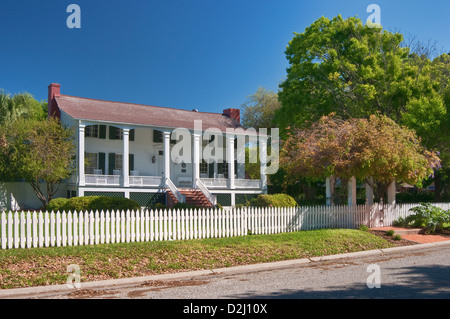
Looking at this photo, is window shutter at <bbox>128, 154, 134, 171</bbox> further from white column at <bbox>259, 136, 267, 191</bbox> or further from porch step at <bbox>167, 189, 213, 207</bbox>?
white column at <bbox>259, 136, 267, 191</bbox>

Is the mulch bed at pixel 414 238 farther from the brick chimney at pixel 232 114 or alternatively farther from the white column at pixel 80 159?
the brick chimney at pixel 232 114

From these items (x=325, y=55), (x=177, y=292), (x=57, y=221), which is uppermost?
(x=325, y=55)

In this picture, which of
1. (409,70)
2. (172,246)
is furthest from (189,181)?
(172,246)

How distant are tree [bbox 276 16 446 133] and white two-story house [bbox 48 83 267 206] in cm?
540

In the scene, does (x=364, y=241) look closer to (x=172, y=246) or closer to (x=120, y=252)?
(x=172, y=246)

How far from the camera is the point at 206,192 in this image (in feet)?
88.4

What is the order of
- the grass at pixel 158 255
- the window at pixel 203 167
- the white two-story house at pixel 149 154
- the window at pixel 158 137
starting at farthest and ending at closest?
the window at pixel 203 167 < the window at pixel 158 137 < the white two-story house at pixel 149 154 < the grass at pixel 158 255

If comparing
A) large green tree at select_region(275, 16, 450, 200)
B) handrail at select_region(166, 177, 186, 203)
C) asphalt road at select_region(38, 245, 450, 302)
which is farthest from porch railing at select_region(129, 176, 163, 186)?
asphalt road at select_region(38, 245, 450, 302)

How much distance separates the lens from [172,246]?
11.6 m

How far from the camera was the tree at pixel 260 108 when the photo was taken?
4675cm

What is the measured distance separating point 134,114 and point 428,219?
19000mm

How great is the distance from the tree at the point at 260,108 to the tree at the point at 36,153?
25130mm
